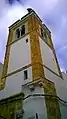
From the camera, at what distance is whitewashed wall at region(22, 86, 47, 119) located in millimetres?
10555

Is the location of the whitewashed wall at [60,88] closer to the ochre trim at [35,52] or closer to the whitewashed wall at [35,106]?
the ochre trim at [35,52]

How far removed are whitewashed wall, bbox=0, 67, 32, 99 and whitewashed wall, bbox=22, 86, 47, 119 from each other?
Answer: 123 cm

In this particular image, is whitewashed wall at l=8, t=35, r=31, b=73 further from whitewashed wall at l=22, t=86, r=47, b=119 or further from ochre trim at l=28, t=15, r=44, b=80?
whitewashed wall at l=22, t=86, r=47, b=119

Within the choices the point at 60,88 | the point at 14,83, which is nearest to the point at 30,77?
the point at 14,83

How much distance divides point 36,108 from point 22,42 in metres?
7.36

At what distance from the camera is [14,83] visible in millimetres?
13625

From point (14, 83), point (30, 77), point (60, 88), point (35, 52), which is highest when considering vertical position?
point (35, 52)

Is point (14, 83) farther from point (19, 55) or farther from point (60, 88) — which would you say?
point (60, 88)

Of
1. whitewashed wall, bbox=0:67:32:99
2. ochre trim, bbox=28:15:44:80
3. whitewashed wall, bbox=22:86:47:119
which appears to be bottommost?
whitewashed wall, bbox=22:86:47:119

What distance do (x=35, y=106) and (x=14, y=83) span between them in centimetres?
333

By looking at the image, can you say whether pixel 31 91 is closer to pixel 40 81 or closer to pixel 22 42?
pixel 40 81

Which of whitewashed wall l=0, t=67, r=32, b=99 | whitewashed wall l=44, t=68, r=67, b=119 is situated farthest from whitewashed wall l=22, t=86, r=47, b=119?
whitewashed wall l=44, t=68, r=67, b=119

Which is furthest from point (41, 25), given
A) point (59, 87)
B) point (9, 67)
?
point (59, 87)

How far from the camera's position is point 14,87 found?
13328 millimetres
